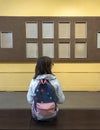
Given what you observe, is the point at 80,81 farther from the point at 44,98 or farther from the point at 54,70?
the point at 44,98

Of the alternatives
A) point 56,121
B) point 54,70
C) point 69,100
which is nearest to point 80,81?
point 54,70

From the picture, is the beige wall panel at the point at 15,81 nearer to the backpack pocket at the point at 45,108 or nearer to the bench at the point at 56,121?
the bench at the point at 56,121

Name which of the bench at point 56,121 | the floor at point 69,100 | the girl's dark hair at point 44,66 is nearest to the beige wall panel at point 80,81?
the floor at point 69,100

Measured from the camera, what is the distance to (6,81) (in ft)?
19.2

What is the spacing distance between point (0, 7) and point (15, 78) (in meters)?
1.48

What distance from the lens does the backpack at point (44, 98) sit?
3.36m

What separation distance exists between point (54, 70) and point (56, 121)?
2395mm

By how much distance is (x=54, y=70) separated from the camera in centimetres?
585

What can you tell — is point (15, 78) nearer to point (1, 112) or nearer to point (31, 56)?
point (31, 56)

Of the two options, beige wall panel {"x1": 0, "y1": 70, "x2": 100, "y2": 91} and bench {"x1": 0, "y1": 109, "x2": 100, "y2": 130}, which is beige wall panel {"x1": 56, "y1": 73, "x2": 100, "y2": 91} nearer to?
beige wall panel {"x1": 0, "y1": 70, "x2": 100, "y2": 91}

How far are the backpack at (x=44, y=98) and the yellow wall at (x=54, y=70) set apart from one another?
97.0 inches

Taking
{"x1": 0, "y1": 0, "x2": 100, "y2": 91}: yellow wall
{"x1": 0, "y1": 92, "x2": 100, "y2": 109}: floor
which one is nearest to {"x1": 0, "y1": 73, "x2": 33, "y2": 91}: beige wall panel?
{"x1": 0, "y1": 0, "x2": 100, "y2": 91}: yellow wall

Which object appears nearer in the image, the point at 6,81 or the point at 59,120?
the point at 59,120

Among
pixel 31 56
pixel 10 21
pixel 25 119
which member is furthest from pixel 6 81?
pixel 25 119
